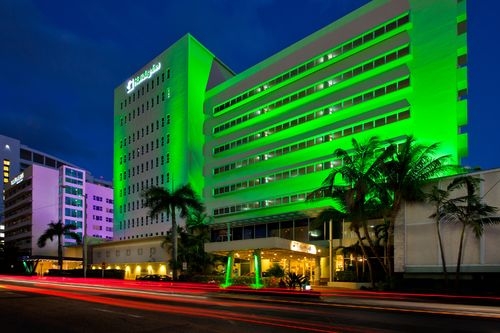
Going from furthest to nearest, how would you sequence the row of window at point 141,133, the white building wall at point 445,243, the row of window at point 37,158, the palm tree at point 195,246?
the row of window at point 37,158 → the row of window at point 141,133 → the palm tree at point 195,246 → the white building wall at point 445,243

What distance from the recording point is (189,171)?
68.9 m

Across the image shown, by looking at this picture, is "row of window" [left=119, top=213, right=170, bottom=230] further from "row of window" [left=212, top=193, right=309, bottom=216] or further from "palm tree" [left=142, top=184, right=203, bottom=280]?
"palm tree" [left=142, top=184, right=203, bottom=280]

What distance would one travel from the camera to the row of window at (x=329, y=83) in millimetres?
46000

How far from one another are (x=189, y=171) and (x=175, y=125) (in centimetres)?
839

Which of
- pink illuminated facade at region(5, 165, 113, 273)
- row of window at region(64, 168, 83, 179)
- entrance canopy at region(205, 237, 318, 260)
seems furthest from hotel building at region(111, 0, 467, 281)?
row of window at region(64, 168, 83, 179)

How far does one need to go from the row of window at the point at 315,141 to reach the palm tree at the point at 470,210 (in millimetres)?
14739

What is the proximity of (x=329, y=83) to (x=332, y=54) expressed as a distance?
10.5 ft

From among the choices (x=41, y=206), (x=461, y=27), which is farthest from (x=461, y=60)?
(x=41, y=206)

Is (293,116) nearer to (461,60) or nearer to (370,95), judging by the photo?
(370,95)

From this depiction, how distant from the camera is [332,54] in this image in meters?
51.7

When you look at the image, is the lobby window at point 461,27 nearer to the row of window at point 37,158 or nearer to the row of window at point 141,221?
the row of window at point 141,221

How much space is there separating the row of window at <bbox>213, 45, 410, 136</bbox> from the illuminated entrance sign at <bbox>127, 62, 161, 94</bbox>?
71.6 ft

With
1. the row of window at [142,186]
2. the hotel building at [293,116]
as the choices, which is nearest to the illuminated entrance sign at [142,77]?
the hotel building at [293,116]

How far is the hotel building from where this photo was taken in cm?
4281
